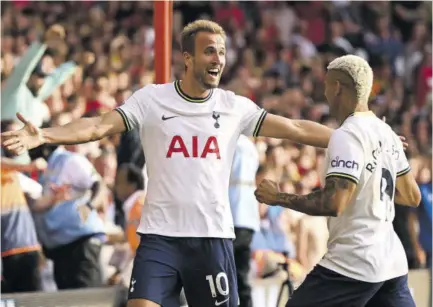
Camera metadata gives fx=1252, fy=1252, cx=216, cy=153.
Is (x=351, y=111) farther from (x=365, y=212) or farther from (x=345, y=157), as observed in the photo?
(x=365, y=212)

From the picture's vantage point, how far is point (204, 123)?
25.6 feet

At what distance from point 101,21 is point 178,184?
10211mm

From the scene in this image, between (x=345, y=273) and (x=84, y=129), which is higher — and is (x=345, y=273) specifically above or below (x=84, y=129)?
below

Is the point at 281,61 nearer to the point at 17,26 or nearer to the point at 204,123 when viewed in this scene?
the point at 17,26

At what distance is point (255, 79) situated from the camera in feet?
59.8

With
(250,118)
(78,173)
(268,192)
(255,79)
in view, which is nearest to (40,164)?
(78,173)

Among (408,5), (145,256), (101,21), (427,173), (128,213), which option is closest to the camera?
(145,256)

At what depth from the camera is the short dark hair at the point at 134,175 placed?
37.0 ft

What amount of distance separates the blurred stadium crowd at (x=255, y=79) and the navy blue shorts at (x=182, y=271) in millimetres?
2622

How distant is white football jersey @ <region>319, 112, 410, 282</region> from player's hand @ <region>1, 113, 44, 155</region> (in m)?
1.71

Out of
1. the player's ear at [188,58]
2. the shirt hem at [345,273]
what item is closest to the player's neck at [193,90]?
the player's ear at [188,58]

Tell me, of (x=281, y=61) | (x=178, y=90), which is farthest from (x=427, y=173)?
(x=178, y=90)

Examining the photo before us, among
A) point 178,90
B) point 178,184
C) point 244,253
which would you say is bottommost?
point 244,253

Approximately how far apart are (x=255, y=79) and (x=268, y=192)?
11.0 metres
